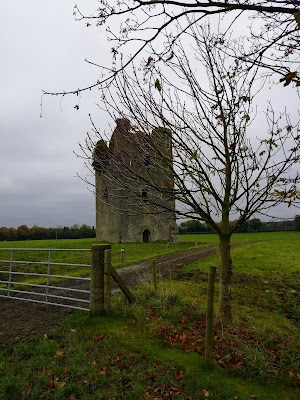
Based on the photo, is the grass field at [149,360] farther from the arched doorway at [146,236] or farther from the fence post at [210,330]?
the arched doorway at [146,236]

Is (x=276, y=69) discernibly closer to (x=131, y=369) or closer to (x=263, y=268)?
(x=131, y=369)

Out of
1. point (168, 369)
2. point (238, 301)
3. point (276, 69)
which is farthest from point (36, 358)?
point (238, 301)

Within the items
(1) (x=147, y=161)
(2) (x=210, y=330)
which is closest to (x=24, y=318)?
(2) (x=210, y=330)

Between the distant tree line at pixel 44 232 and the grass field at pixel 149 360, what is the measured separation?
4597 cm

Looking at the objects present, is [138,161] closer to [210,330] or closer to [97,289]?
[97,289]

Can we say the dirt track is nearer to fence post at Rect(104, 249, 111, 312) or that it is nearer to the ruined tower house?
fence post at Rect(104, 249, 111, 312)

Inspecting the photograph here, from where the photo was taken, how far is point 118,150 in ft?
21.7

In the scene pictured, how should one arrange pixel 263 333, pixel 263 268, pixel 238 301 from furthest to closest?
pixel 263 268, pixel 238 301, pixel 263 333

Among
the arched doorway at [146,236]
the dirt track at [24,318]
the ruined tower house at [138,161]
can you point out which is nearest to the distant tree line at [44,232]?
the arched doorway at [146,236]

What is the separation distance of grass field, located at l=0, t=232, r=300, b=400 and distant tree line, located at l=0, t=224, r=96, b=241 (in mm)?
45972

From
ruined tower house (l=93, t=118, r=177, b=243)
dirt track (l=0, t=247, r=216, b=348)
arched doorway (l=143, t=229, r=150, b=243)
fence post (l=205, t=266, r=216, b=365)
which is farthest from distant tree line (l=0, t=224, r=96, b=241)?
fence post (l=205, t=266, r=216, b=365)

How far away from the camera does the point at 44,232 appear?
2056 inches

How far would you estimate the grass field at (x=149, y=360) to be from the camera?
13.6 feet

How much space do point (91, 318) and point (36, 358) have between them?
149 cm
